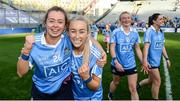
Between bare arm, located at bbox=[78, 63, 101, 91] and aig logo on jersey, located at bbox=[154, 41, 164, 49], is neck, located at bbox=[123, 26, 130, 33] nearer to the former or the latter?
aig logo on jersey, located at bbox=[154, 41, 164, 49]

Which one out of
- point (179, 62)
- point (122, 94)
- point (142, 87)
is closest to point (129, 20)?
point (122, 94)

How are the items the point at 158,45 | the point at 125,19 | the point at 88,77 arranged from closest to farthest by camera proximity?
the point at 88,77 → the point at 125,19 → the point at 158,45

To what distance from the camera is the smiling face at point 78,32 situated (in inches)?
167

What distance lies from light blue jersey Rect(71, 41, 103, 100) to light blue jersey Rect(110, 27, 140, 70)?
3.75 m

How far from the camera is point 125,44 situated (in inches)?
332

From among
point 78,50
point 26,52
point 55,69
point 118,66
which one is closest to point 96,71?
point 78,50

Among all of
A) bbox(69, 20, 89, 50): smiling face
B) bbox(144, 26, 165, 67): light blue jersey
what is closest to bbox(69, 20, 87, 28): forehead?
bbox(69, 20, 89, 50): smiling face

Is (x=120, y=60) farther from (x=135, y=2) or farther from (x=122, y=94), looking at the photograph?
(x=135, y=2)

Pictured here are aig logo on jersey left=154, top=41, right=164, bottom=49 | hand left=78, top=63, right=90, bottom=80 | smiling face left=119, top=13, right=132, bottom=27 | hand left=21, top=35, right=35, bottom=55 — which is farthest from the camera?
aig logo on jersey left=154, top=41, right=164, bottom=49

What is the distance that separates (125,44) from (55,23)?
14.1ft

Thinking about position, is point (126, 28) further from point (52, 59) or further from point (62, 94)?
point (52, 59)

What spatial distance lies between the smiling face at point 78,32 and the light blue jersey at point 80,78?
17 cm

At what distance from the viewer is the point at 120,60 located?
8523mm

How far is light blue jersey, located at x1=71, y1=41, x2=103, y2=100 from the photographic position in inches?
173
